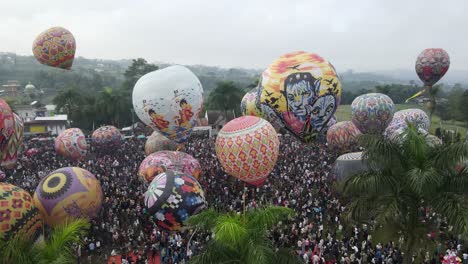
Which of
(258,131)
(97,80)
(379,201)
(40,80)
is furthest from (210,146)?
(40,80)

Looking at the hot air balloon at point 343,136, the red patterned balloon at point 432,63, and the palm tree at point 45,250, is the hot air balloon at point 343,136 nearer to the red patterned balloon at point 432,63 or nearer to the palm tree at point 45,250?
the red patterned balloon at point 432,63

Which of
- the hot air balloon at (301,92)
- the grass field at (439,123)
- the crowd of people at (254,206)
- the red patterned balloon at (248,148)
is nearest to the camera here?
the crowd of people at (254,206)

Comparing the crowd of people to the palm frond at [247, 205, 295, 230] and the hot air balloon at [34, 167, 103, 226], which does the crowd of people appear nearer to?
the hot air balloon at [34, 167, 103, 226]

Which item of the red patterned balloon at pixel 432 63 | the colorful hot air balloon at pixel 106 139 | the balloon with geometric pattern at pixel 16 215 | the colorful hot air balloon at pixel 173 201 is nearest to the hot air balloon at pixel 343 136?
the red patterned balloon at pixel 432 63

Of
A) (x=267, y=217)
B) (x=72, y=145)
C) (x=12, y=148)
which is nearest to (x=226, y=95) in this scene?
(x=72, y=145)

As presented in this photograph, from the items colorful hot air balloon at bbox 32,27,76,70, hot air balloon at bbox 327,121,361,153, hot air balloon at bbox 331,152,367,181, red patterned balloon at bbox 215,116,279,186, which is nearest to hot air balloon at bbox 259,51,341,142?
red patterned balloon at bbox 215,116,279,186

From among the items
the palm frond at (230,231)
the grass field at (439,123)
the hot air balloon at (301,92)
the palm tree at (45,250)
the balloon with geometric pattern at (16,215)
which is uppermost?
the hot air balloon at (301,92)
